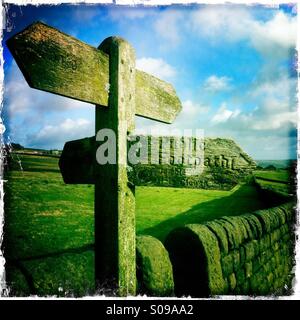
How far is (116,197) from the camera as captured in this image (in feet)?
5.08

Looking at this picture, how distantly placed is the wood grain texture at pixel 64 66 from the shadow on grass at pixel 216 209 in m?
6.94

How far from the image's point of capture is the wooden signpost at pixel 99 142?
144 centimetres

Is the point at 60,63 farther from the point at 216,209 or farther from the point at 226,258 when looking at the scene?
the point at 216,209

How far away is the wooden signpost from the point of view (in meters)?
1.44

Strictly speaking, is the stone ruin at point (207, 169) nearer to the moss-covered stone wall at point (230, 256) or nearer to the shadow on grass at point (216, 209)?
the moss-covered stone wall at point (230, 256)

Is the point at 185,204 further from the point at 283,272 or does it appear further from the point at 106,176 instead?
the point at 106,176

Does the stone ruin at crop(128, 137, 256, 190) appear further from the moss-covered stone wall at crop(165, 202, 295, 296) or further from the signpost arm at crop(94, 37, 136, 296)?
the moss-covered stone wall at crop(165, 202, 295, 296)

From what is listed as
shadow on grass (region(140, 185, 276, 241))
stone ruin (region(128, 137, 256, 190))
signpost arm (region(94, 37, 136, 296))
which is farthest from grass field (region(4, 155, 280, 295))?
stone ruin (region(128, 137, 256, 190))

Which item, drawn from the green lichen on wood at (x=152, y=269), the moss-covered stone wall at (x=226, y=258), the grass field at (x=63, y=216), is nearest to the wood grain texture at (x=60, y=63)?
the green lichen on wood at (x=152, y=269)

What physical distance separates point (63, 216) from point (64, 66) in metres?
9.10

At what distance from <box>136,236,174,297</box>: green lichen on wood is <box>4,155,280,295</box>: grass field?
7.30 ft

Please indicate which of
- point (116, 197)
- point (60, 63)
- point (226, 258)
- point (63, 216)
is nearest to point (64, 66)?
point (60, 63)
